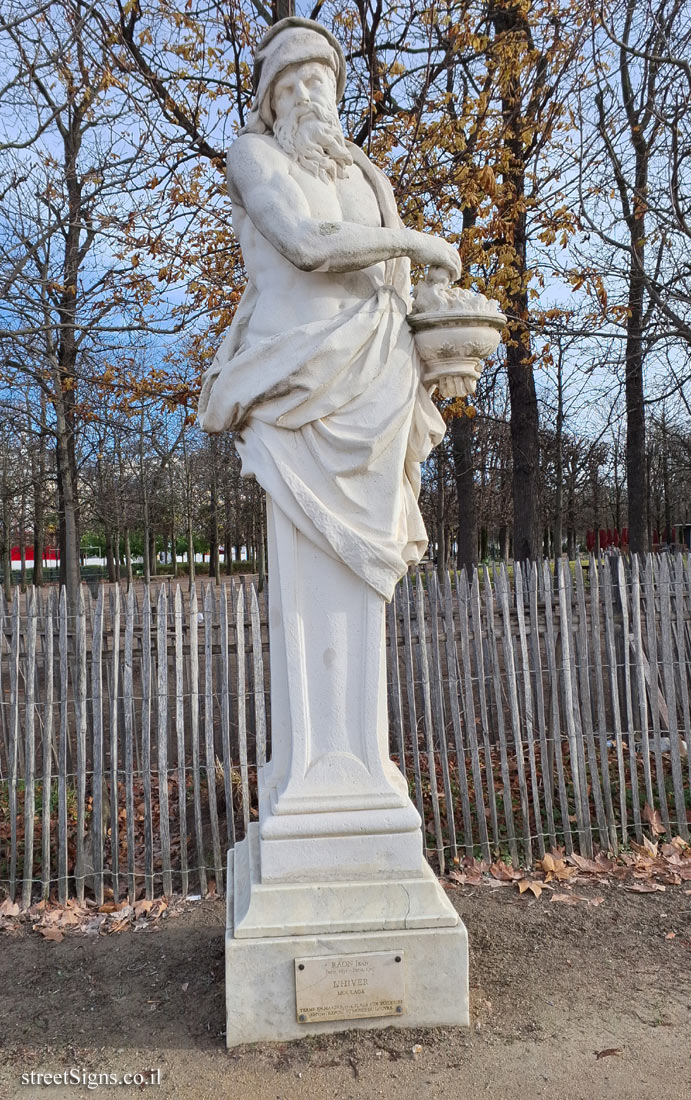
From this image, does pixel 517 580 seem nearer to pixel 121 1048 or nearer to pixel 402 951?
pixel 402 951

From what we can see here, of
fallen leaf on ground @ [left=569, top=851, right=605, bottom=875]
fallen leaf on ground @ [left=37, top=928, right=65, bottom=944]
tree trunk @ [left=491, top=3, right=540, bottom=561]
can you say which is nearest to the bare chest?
fallen leaf on ground @ [left=37, top=928, right=65, bottom=944]

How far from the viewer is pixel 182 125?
7973 millimetres

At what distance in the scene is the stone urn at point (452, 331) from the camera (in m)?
2.87

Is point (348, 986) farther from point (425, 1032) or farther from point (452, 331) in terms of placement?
point (452, 331)

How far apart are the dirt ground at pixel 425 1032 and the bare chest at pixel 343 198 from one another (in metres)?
2.95

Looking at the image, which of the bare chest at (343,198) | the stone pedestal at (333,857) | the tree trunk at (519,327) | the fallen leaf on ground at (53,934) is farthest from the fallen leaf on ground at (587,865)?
the tree trunk at (519,327)

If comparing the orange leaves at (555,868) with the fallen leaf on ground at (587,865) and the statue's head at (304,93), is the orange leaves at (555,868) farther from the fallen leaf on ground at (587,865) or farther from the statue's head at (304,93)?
the statue's head at (304,93)

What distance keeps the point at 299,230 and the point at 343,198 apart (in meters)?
0.48

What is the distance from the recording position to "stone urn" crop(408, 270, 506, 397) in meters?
2.87

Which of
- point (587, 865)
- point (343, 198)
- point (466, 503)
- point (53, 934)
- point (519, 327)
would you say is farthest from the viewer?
point (466, 503)

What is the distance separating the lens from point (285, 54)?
296 centimetres

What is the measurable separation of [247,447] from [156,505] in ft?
81.7

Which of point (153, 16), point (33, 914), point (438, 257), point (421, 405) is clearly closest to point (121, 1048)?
point (33, 914)

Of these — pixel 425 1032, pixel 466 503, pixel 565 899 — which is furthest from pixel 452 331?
pixel 466 503
